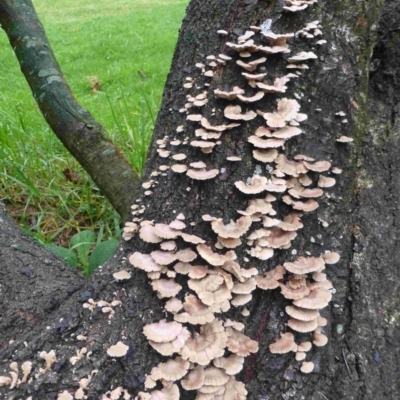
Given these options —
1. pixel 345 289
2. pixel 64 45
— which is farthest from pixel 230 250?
pixel 64 45

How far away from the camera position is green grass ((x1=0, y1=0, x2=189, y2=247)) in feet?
12.5

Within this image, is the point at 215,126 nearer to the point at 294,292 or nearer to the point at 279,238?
the point at 279,238

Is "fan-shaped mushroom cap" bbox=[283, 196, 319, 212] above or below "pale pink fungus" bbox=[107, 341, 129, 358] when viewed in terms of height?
above

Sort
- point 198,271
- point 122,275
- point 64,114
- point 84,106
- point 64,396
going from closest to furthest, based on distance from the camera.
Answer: point 64,396
point 198,271
point 122,275
point 64,114
point 84,106

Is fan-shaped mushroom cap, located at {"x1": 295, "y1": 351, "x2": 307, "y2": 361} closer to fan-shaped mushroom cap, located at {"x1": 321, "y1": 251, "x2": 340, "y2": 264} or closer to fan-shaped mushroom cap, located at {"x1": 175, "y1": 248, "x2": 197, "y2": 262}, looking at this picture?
fan-shaped mushroom cap, located at {"x1": 321, "y1": 251, "x2": 340, "y2": 264}

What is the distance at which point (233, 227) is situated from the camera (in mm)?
1723

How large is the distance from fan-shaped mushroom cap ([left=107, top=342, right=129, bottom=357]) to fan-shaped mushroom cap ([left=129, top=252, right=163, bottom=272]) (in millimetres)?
288

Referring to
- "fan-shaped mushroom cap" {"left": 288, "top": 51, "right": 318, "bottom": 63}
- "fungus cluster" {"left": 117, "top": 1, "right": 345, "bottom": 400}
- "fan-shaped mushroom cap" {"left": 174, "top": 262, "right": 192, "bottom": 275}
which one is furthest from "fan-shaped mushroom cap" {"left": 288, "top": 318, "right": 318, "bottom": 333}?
"fan-shaped mushroom cap" {"left": 288, "top": 51, "right": 318, "bottom": 63}

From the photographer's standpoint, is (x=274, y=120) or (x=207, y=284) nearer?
(x=207, y=284)

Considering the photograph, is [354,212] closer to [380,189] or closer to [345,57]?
[380,189]

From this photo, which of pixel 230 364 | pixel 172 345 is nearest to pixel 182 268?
pixel 172 345

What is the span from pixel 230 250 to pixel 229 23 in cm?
98

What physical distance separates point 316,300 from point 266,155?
0.60 metres

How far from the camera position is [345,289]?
1849 mm
